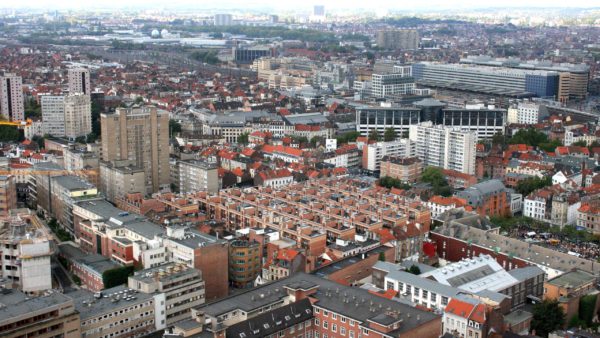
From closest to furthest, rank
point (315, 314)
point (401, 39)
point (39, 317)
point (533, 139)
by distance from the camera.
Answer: point (39, 317), point (315, 314), point (533, 139), point (401, 39)

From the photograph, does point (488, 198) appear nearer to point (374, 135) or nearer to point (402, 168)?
point (402, 168)

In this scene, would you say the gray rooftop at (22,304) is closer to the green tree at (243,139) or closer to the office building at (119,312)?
the office building at (119,312)

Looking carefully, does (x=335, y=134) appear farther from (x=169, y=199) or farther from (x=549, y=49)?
(x=549, y=49)

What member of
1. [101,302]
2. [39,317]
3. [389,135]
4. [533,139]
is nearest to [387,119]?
[389,135]

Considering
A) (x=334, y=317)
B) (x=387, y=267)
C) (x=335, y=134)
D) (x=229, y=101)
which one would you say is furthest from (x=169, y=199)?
(x=229, y=101)

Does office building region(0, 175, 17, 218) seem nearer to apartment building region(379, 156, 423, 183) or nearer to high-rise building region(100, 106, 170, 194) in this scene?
high-rise building region(100, 106, 170, 194)

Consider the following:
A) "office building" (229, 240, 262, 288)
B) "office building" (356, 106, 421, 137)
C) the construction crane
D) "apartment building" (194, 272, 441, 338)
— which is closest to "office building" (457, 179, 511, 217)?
"office building" (229, 240, 262, 288)
